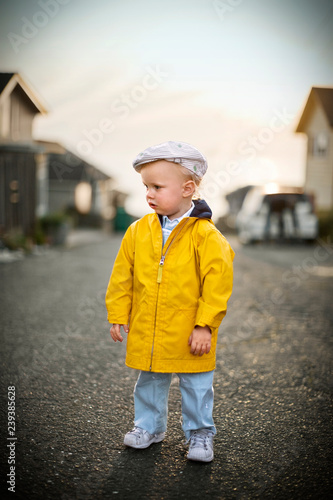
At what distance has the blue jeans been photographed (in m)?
2.28

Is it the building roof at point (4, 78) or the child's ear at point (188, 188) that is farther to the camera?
the building roof at point (4, 78)

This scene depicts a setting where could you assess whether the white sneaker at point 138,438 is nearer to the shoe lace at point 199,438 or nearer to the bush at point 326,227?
the shoe lace at point 199,438

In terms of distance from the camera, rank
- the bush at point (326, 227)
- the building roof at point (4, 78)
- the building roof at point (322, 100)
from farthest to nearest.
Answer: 1. the building roof at point (322, 100)
2. the bush at point (326, 227)
3. the building roof at point (4, 78)

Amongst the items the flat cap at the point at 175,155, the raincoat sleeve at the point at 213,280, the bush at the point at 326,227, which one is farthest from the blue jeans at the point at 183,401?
the bush at the point at 326,227

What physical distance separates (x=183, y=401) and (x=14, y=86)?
49.4ft

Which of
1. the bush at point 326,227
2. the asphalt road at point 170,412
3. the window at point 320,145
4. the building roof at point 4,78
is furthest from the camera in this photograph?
the window at point 320,145

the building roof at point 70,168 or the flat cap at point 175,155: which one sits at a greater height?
the building roof at point 70,168

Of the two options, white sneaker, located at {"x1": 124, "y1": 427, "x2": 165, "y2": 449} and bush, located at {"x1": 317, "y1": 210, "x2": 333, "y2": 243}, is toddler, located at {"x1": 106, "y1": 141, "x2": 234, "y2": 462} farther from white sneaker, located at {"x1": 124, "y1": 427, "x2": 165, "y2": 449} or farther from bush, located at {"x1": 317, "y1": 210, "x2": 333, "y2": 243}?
bush, located at {"x1": 317, "y1": 210, "x2": 333, "y2": 243}

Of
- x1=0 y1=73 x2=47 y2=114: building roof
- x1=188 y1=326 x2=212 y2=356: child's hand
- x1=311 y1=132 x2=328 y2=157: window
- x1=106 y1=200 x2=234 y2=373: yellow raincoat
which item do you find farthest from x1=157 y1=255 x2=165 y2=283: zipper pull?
x1=311 y1=132 x2=328 y2=157: window

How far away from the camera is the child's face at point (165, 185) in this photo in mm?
2219

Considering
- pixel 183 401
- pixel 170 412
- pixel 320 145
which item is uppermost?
pixel 320 145

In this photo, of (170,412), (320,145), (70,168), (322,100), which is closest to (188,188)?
(170,412)

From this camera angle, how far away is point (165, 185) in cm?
223

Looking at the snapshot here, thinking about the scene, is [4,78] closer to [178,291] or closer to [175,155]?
[175,155]
